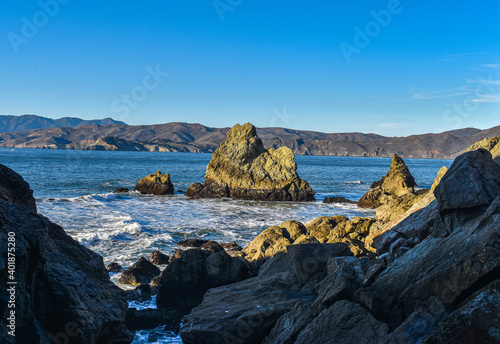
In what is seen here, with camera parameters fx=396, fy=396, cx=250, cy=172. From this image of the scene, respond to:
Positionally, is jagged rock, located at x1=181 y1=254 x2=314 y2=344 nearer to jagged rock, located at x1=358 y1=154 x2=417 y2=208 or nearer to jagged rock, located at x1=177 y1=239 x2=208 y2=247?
jagged rock, located at x1=177 y1=239 x2=208 y2=247

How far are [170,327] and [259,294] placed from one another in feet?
9.18

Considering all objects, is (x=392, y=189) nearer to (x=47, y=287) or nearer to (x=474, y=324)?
(x=474, y=324)

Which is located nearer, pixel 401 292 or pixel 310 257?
pixel 401 292

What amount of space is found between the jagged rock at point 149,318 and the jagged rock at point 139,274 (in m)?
3.26

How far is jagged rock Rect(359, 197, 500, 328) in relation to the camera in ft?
18.4

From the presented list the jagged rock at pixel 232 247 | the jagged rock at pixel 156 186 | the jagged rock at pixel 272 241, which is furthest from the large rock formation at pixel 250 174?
the jagged rock at pixel 272 241

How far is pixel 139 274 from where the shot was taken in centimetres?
1477

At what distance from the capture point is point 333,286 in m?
7.55

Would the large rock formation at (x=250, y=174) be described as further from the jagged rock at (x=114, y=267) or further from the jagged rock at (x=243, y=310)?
the jagged rock at (x=243, y=310)

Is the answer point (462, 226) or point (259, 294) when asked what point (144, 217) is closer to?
point (259, 294)

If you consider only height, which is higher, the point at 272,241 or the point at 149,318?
the point at 272,241

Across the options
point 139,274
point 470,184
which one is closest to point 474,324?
point 470,184

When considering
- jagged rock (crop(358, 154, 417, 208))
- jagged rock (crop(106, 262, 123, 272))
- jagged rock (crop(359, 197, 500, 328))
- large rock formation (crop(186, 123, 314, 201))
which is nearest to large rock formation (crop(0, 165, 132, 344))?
jagged rock (crop(359, 197, 500, 328))

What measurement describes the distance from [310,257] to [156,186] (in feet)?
130
